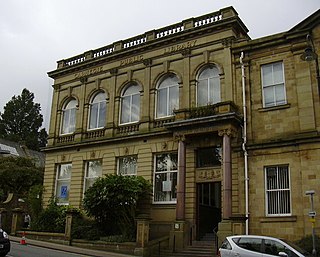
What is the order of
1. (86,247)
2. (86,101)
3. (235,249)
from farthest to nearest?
(86,101) < (86,247) < (235,249)

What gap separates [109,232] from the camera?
24688mm

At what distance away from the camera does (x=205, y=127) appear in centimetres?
2228

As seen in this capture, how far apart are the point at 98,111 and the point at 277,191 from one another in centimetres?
1443

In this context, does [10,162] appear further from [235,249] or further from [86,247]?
[235,249]

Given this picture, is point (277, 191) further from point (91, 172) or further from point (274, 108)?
point (91, 172)

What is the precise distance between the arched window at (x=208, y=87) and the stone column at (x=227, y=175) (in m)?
3.15

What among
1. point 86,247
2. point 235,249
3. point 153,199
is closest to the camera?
point 235,249

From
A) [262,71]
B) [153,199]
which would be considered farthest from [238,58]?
[153,199]

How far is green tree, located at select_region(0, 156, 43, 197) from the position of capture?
44375 mm

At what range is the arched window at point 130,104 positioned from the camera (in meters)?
27.6

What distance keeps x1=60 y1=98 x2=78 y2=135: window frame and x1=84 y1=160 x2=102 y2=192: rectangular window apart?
3548 millimetres

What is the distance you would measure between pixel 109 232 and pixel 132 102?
→ 860 centimetres

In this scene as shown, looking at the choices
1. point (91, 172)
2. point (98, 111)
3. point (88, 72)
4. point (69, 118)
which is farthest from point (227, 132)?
point (69, 118)

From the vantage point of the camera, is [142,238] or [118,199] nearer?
[142,238]
